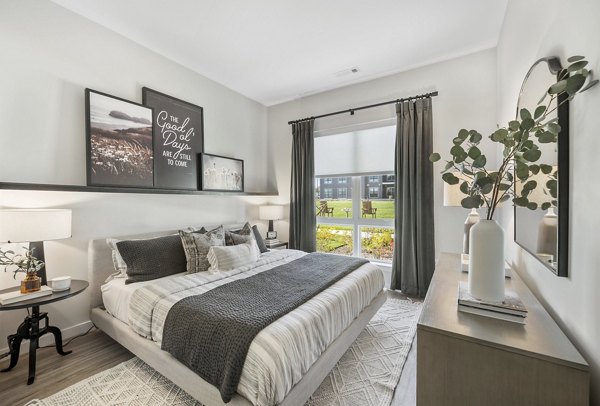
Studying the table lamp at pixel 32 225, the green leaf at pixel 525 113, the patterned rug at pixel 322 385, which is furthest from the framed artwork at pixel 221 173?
the green leaf at pixel 525 113

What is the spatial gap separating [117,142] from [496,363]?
130 inches

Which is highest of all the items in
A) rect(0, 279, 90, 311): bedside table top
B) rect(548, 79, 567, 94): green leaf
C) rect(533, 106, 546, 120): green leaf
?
rect(548, 79, 567, 94): green leaf

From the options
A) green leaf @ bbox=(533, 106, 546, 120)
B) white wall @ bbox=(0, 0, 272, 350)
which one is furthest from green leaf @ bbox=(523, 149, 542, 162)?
white wall @ bbox=(0, 0, 272, 350)

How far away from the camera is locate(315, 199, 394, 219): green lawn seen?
3.66 meters

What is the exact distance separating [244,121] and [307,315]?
3453mm

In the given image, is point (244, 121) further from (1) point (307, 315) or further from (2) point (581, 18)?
(2) point (581, 18)

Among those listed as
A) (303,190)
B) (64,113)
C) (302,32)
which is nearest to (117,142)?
(64,113)

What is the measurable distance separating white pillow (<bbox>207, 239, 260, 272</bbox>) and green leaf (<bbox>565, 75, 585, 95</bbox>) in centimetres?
253

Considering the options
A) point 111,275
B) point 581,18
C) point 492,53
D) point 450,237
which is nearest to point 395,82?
point 492,53

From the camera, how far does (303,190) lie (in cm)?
414

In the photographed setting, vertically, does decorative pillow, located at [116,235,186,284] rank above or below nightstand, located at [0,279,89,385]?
above

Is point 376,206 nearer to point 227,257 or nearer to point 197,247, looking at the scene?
point 227,257

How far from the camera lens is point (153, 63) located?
2988 mm

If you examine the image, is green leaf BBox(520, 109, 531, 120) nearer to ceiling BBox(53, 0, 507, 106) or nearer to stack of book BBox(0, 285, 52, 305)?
ceiling BBox(53, 0, 507, 106)
